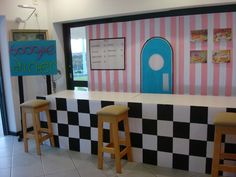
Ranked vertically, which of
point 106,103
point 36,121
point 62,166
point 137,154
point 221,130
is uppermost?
point 106,103

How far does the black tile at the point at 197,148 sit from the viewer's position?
8.20 feet

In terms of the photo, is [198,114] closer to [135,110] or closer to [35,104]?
[135,110]

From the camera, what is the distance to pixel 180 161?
2.64m

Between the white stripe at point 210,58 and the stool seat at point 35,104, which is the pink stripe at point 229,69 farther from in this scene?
the stool seat at point 35,104

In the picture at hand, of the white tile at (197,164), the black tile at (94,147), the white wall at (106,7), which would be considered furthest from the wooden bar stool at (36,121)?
the white tile at (197,164)

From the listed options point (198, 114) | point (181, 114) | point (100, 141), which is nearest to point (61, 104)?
point (100, 141)

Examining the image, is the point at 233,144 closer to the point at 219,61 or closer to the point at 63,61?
the point at 219,61

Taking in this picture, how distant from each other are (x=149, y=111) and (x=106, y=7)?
6.41 feet

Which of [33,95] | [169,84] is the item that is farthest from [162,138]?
[33,95]

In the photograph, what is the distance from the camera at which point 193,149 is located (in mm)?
2547

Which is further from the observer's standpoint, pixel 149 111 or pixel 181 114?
pixel 149 111

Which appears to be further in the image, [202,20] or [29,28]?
[29,28]

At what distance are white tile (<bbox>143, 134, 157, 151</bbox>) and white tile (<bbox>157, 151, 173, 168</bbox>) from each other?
3.6 inches

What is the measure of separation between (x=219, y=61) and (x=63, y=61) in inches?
110
